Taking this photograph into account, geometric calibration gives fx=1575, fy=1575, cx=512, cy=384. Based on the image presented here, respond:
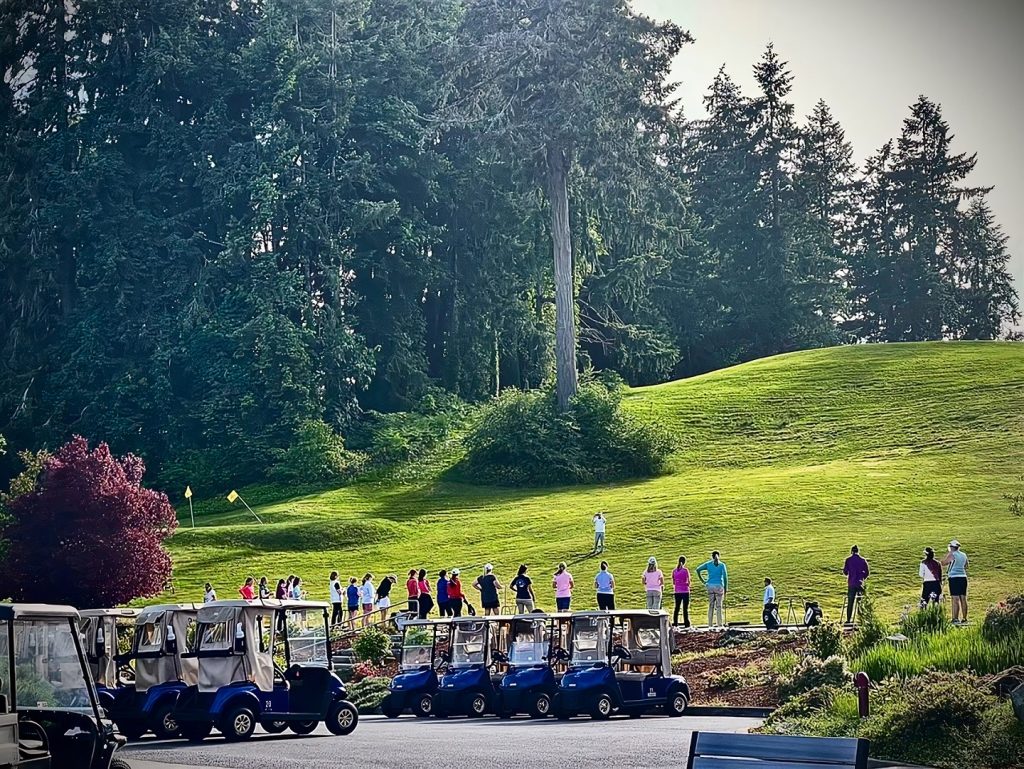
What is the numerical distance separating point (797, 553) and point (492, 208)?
3171 centimetres

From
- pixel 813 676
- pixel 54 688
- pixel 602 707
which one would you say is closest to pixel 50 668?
pixel 54 688

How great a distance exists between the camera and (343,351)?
6800 cm

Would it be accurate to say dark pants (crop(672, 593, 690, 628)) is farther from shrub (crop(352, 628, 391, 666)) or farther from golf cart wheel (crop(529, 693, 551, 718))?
golf cart wheel (crop(529, 693, 551, 718))

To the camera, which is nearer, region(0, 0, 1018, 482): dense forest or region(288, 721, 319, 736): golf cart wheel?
region(288, 721, 319, 736): golf cart wheel

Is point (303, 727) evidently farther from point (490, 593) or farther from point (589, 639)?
point (490, 593)

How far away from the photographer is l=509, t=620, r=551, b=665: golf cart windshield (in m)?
28.0

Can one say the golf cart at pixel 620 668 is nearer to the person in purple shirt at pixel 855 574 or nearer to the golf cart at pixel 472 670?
the golf cart at pixel 472 670

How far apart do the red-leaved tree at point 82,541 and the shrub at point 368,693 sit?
42.3 ft

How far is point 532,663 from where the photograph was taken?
2797 cm

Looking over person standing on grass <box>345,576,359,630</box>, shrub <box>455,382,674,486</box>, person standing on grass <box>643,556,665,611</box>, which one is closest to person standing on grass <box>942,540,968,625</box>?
person standing on grass <box>643,556,665,611</box>

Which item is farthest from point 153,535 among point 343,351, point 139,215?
point 139,215

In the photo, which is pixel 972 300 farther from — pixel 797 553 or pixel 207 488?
pixel 797 553

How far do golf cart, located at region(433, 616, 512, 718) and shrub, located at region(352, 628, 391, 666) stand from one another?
535cm

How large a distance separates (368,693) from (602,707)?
20.2ft
